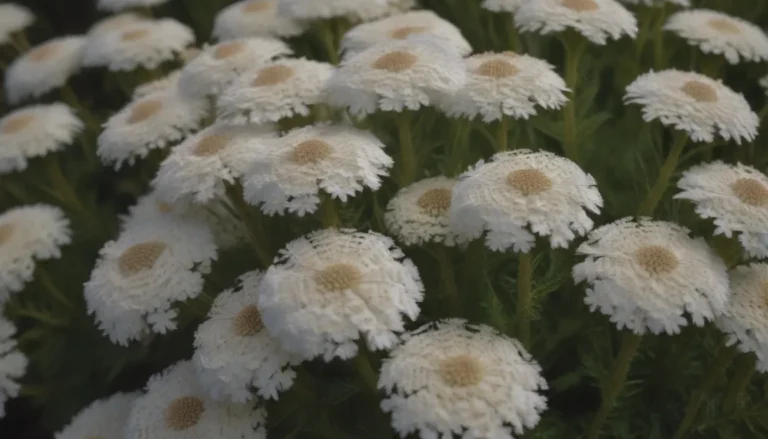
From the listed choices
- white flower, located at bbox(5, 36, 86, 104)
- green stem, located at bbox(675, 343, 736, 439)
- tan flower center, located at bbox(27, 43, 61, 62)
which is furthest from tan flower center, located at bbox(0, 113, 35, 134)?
green stem, located at bbox(675, 343, 736, 439)

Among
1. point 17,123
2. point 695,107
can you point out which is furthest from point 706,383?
point 17,123

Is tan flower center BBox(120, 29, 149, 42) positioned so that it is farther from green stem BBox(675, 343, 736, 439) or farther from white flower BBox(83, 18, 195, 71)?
green stem BBox(675, 343, 736, 439)

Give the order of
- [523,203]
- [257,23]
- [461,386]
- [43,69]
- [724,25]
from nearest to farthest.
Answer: [461,386]
[523,203]
[724,25]
[257,23]
[43,69]

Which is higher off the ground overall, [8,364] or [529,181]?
[529,181]

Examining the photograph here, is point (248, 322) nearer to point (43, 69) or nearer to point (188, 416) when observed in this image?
point (188, 416)

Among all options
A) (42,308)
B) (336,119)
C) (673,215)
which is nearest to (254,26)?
(336,119)

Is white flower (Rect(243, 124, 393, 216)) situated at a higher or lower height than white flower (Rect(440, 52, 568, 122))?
lower

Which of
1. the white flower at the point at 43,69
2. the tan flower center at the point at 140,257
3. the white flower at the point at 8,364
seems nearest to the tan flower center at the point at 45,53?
the white flower at the point at 43,69
